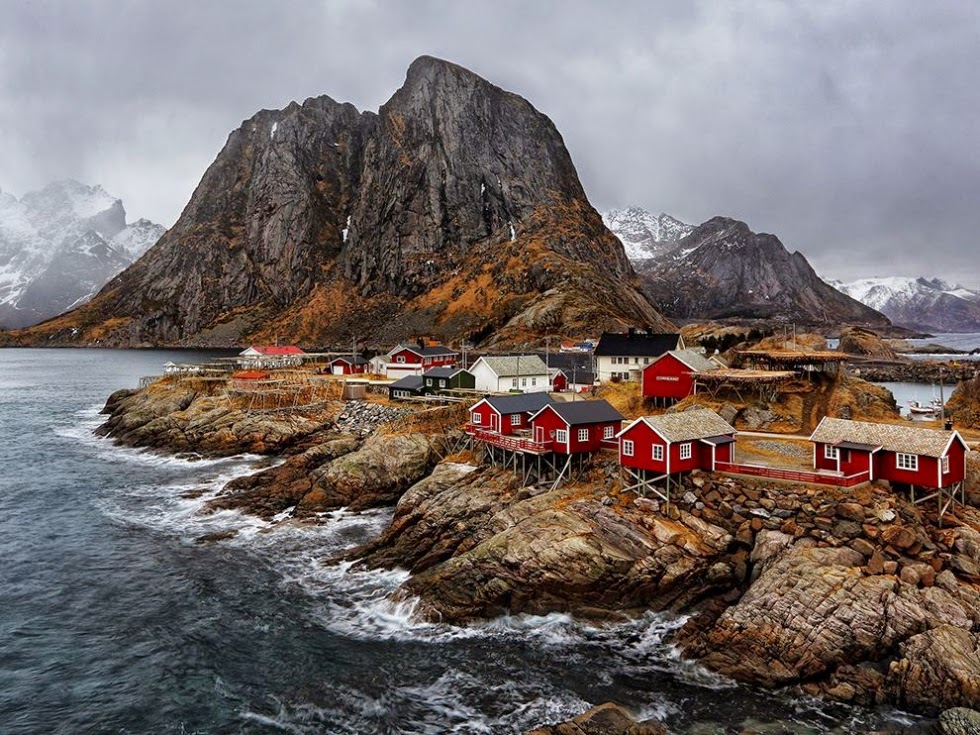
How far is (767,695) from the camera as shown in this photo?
73.0 feet

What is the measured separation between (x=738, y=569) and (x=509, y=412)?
2086 centimetres

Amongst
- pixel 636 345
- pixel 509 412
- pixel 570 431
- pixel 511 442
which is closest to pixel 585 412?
pixel 570 431

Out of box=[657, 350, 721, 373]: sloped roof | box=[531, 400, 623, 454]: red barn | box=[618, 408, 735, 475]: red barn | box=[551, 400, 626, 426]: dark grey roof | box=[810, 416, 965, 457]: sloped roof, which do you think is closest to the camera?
box=[810, 416, 965, 457]: sloped roof

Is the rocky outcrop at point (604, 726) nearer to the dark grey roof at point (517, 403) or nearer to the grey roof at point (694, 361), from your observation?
the dark grey roof at point (517, 403)

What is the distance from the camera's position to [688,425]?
3572cm

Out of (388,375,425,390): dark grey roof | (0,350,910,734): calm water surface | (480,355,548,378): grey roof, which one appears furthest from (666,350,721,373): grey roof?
(0,350,910,734): calm water surface

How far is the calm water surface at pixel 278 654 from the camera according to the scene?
21688 mm

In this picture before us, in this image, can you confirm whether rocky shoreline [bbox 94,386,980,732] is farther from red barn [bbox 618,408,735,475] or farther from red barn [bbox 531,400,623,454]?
red barn [bbox 531,400,623,454]

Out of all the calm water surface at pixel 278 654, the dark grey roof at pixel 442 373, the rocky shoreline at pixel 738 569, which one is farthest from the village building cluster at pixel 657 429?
the calm water surface at pixel 278 654

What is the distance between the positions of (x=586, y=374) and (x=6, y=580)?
188ft

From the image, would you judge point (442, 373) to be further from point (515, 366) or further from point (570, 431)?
point (570, 431)

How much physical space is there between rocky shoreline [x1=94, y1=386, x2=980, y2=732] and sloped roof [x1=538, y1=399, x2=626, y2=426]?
115 inches

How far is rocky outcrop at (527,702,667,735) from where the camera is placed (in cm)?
1892

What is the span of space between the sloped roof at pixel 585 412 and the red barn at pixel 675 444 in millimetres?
3720
